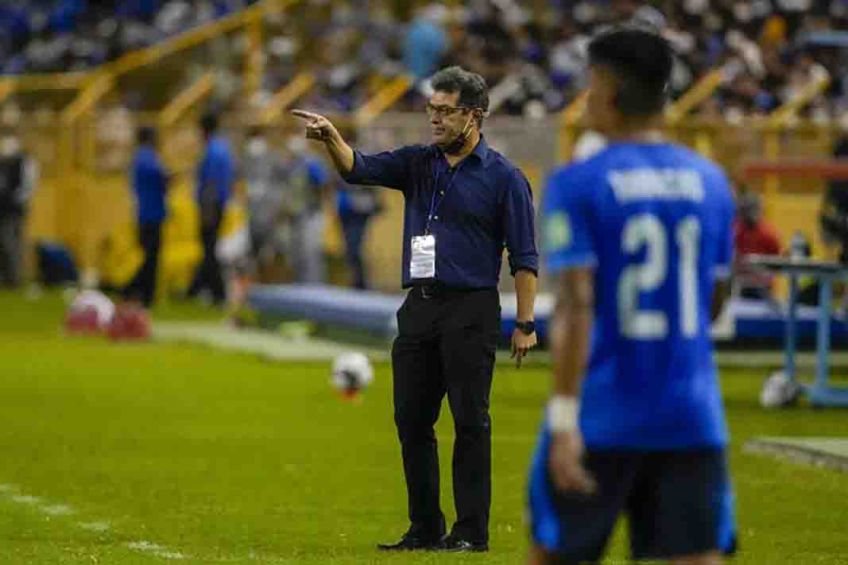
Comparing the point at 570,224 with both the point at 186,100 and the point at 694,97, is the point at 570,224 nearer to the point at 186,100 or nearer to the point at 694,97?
the point at 694,97

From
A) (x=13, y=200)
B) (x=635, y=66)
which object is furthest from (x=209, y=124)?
(x=635, y=66)

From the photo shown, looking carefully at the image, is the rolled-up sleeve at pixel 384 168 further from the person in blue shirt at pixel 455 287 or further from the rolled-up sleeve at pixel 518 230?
the rolled-up sleeve at pixel 518 230

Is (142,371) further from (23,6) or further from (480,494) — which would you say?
(23,6)

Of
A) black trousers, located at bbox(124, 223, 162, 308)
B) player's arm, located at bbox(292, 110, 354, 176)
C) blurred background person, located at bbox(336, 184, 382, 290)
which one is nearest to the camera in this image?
player's arm, located at bbox(292, 110, 354, 176)

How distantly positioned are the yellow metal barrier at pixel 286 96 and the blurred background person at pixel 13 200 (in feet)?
11.4

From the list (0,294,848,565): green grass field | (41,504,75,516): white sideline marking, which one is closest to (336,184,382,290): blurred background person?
(0,294,848,565): green grass field

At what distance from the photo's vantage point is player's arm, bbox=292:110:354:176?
1032cm

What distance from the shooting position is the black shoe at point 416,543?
10938mm

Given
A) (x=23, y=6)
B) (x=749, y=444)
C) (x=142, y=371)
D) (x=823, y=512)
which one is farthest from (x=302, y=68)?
(x=823, y=512)

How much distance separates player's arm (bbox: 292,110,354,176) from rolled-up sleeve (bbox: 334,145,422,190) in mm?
58

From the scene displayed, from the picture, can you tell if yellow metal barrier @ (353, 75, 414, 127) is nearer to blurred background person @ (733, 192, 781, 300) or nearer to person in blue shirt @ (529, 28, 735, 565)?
blurred background person @ (733, 192, 781, 300)

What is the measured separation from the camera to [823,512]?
12.7m

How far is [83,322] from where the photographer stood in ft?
89.0

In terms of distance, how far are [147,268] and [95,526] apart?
672 inches
